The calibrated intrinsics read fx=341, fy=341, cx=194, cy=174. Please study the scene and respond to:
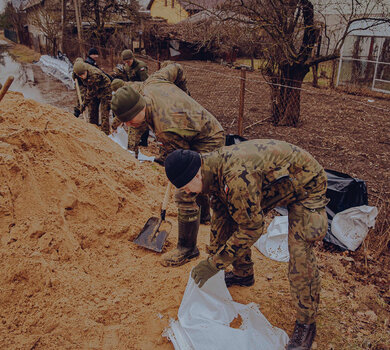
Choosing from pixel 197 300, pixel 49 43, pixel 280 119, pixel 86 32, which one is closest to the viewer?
pixel 197 300

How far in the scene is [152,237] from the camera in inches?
130

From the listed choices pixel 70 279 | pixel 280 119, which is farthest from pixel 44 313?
pixel 280 119

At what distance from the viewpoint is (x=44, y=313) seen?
7.76ft

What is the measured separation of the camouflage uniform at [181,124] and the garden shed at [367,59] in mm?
10595

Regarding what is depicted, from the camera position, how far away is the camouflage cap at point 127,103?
2.67 m

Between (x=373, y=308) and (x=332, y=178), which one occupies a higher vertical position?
(x=332, y=178)

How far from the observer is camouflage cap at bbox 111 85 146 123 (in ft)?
8.77

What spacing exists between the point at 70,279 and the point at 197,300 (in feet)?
3.35

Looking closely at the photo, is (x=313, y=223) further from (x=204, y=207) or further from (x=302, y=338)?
(x=204, y=207)

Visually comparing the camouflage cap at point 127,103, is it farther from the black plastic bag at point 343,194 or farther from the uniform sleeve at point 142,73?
the uniform sleeve at point 142,73

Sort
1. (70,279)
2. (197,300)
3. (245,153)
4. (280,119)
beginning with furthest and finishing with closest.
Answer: (280,119)
(70,279)
(197,300)
(245,153)

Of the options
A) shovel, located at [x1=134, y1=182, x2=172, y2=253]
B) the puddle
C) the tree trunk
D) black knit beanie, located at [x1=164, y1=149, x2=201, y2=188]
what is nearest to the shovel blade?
shovel, located at [x1=134, y1=182, x2=172, y2=253]

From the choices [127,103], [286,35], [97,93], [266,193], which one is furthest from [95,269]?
[286,35]

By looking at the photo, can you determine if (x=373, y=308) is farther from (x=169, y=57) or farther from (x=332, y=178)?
(x=169, y=57)
